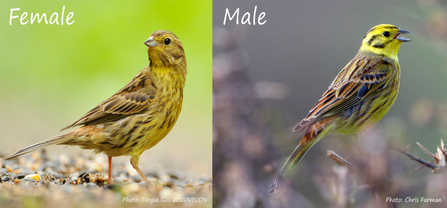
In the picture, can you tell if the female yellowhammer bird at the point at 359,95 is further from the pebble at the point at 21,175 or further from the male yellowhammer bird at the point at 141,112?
the pebble at the point at 21,175

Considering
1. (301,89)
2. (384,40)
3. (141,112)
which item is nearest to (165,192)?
(141,112)

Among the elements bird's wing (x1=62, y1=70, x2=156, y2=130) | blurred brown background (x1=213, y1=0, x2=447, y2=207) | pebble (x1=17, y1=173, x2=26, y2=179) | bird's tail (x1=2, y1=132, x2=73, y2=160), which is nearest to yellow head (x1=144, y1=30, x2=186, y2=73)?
bird's wing (x1=62, y1=70, x2=156, y2=130)

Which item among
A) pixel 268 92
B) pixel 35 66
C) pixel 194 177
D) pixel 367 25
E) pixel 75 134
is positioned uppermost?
pixel 367 25

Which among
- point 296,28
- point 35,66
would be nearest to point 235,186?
point 296,28

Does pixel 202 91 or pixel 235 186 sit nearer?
pixel 235 186

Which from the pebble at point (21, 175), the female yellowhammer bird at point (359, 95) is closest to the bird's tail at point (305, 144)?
the female yellowhammer bird at point (359, 95)

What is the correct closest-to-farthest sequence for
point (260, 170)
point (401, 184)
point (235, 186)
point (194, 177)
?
point (401, 184)
point (235, 186)
point (260, 170)
point (194, 177)

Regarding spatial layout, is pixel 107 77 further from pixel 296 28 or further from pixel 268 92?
pixel 296 28

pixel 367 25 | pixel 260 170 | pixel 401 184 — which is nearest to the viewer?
pixel 401 184

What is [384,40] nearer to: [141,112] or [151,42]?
[151,42]
